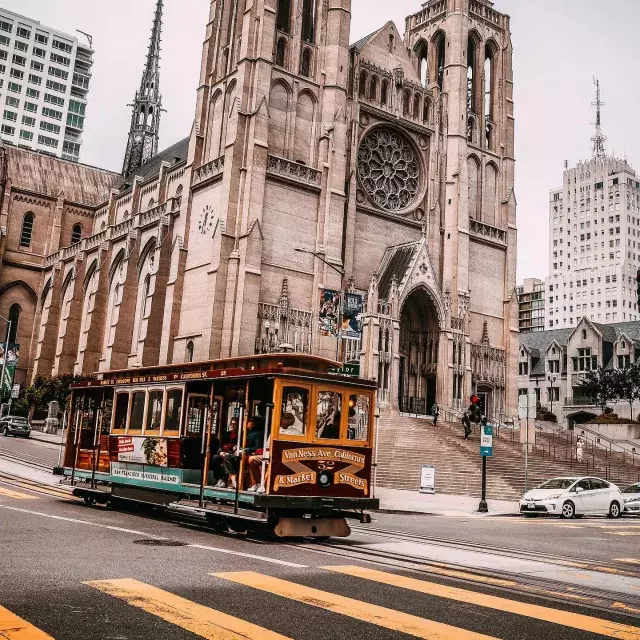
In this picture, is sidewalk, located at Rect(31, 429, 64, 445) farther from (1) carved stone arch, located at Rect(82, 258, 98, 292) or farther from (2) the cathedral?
(1) carved stone arch, located at Rect(82, 258, 98, 292)

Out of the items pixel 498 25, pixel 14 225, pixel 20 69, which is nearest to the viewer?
pixel 498 25

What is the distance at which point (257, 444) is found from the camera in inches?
520

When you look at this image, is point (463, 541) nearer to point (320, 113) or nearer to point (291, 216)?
point (291, 216)

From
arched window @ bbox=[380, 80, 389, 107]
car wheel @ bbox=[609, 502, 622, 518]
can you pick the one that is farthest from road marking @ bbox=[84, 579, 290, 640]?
arched window @ bbox=[380, 80, 389, 107]

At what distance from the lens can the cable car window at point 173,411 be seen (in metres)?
14.9

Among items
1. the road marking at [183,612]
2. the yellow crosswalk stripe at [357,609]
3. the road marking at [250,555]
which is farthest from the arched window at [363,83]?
the road marking at [183,612]

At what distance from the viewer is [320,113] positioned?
138ft

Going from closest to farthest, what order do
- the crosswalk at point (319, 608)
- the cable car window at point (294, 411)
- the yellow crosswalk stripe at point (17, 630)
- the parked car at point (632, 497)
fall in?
the yellow crosswalk stripe at point (17, 630) → the crosswalk at point (319, 608) → the cable car window at point (294, 411) → the parked car at point (632, 497)

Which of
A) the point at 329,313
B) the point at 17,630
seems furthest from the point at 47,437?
the point at 17,630

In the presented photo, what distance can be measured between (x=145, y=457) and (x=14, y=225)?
57.5 m

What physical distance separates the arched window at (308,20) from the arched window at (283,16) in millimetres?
1007

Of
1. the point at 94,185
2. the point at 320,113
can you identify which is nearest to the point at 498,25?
the point at 320,113

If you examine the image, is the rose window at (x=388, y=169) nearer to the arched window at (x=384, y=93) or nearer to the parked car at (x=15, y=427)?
the arched window at (x=384, y=93)

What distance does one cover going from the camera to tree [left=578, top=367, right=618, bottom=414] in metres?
59.1
